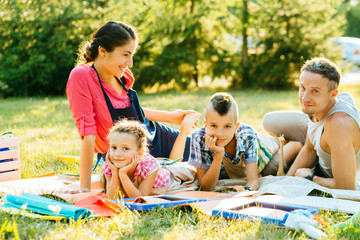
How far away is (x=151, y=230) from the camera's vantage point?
2.74 metres

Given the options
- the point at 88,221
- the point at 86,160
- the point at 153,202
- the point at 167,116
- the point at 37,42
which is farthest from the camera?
the point at 37,42

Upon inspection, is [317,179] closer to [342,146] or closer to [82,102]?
[342,146]

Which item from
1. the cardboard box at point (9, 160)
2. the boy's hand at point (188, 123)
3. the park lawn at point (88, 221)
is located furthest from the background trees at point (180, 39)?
the cardboard box at point (9, 160)

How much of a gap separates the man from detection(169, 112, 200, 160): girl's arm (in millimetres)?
1197

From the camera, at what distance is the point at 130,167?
3387 millimetres

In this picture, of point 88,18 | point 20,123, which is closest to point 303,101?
point 20,123

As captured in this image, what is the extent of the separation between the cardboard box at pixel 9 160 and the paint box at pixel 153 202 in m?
1.25

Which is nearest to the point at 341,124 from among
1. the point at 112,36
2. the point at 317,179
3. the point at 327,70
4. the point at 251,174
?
the point at 327,70

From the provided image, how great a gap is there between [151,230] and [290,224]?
84 cm

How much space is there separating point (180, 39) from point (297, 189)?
9.08m

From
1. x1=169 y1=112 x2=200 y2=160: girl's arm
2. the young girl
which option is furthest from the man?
the young girl

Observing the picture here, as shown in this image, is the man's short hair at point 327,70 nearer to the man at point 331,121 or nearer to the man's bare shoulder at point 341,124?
the man at point 331,121

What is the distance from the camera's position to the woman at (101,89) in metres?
3.67

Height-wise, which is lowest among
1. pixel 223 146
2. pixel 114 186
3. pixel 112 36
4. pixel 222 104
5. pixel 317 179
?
pixel 317 179
